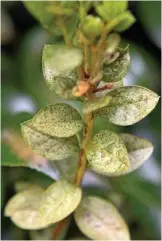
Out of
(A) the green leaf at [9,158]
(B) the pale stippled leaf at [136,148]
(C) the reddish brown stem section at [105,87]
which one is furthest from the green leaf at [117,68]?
(A) the green leaf at [9,158]

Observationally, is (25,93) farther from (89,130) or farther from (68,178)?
(89,130)

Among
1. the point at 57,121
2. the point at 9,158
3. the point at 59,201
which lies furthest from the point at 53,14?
the point at 9,158

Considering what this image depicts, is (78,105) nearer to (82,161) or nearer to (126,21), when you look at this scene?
(82,161)

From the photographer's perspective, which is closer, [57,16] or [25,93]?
[57,16]

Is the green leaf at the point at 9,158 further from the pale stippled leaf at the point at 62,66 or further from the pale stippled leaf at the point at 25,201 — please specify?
the pale stippled leaf at the point at 62,66

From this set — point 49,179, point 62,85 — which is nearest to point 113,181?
point 49,179

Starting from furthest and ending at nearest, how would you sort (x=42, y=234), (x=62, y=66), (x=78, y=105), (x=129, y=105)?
1. (x=78, y=105)
2. (x=42, y=234)
3. (x=129, y=105)
4. (x=62, y=66)

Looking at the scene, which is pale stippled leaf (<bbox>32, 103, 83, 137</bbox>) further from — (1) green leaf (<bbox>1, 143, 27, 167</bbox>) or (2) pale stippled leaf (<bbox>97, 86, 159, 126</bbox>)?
(1) green leaf (<bbox>1, 143, 27, 167</bbox>)
